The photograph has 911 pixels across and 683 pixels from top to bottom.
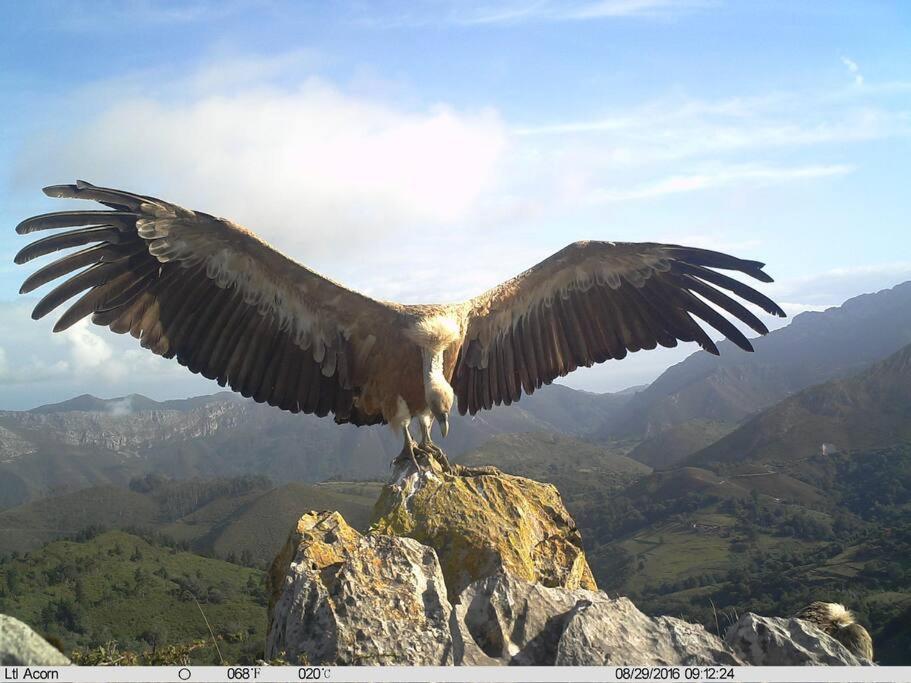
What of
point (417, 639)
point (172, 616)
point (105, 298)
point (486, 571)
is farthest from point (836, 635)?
point (172, 616)

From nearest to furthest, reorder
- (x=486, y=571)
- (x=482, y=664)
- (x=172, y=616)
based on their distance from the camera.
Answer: (x=482, y=664), (x=486, y=571), (x=172, y=616)

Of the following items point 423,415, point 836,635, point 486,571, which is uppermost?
point 423,415

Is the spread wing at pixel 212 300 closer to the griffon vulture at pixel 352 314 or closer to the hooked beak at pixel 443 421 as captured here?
the griffon vulture at pixel 352 314

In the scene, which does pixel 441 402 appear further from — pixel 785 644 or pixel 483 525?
pixel 785 644

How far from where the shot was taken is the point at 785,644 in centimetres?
609

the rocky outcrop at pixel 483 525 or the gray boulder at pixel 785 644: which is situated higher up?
the rocky outcrop at pixel 483 525

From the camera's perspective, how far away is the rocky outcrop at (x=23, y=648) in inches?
193

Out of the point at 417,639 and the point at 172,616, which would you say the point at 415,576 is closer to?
the point at 417,639

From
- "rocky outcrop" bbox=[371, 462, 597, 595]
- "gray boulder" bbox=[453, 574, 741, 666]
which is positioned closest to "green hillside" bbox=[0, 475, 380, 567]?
"rocky outcrop" bbox=[371, 462, 597, 595]

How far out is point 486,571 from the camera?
757 cm

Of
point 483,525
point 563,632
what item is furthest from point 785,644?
point 483,525

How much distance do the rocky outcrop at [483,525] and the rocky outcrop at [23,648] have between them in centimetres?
351

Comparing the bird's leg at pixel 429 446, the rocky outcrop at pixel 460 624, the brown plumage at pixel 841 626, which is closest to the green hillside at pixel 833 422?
the bird's leg at pixel 429 446

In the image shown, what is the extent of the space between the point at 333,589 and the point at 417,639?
85 centimetres
